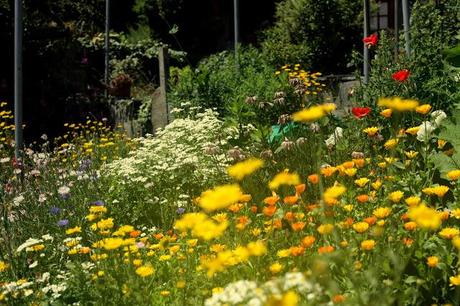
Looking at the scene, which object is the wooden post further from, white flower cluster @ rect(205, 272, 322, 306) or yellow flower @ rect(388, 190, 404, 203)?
white flower cluster @ rect(205, 272, 322, 306)

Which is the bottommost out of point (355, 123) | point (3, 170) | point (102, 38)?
point (3, 170)

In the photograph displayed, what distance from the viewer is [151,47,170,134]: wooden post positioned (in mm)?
9609

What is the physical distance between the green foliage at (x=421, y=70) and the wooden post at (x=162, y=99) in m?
4.64

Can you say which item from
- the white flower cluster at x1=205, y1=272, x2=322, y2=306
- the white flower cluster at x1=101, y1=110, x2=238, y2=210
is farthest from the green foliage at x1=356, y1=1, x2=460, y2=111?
the white flower cluster at x1=205, y1=272, x2=322, y2=306

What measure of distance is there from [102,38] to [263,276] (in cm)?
1739

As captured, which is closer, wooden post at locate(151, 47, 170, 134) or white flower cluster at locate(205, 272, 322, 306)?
white flower cluster at locate(205, 272, 322, 306)

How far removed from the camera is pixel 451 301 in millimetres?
2348

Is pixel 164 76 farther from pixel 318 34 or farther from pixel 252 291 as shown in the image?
pixel 252 291

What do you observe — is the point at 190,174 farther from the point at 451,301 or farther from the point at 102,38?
the point at 102,38

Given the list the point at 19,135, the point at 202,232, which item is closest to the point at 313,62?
the point at 19,135

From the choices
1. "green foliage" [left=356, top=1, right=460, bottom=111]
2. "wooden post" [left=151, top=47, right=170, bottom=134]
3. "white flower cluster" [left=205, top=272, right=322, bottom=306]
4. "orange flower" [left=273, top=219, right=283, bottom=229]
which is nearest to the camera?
"white flower cluster" [left=205, top=272, right=322, bottom=306]

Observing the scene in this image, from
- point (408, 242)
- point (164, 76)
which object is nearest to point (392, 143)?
point (408, 242)

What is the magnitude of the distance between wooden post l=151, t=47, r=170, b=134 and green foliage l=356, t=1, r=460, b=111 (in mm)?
4641

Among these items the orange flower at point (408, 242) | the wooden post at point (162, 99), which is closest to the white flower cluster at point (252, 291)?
the orange flower at point (408, 242)
